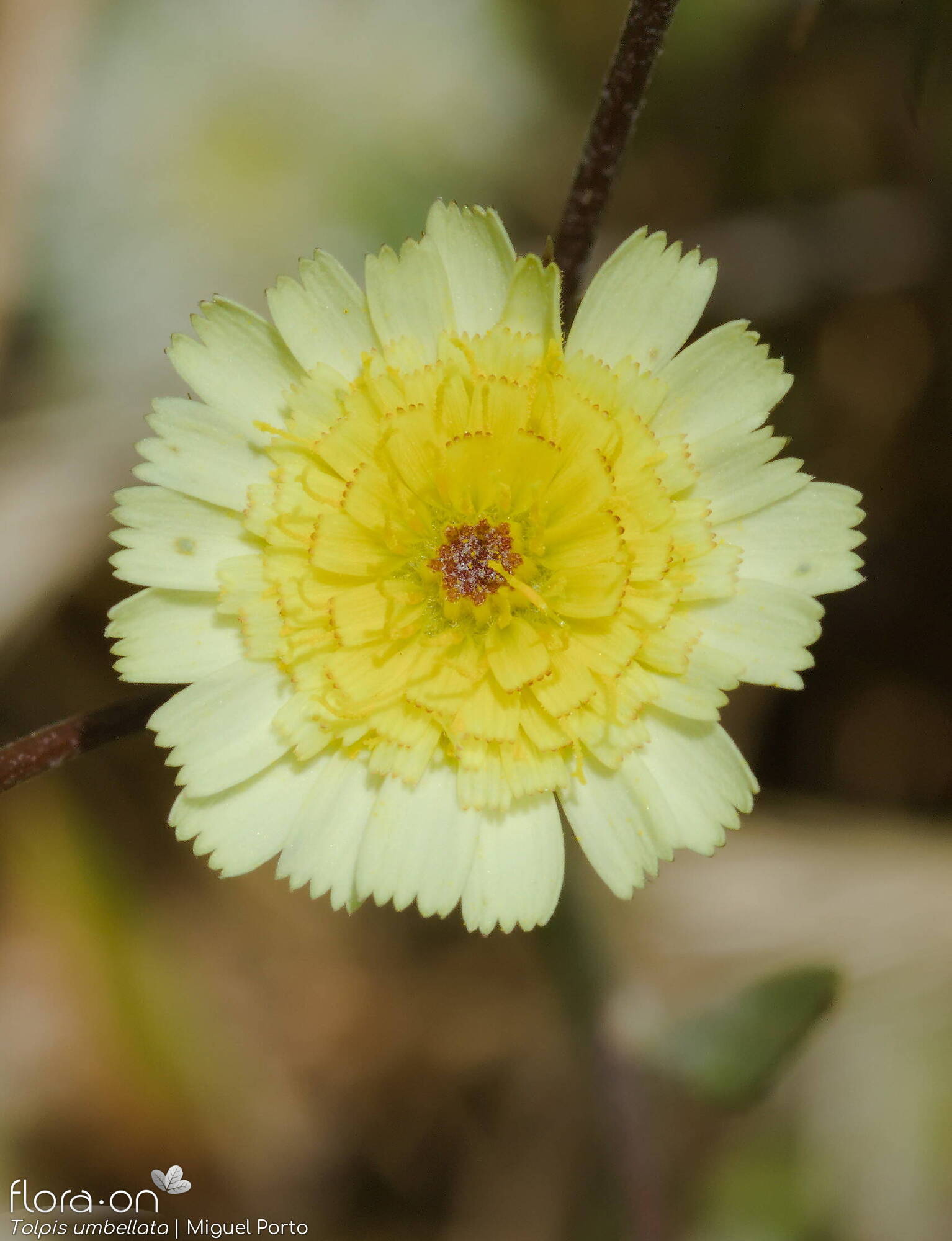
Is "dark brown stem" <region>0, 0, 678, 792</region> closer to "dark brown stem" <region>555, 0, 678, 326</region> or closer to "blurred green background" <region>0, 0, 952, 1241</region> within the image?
"dark brown stem" <region>555, 0, 678, 326</region>

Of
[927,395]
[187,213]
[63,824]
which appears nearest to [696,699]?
[927,395]

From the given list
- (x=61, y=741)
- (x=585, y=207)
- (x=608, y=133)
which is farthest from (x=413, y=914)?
(x=608, y=133)

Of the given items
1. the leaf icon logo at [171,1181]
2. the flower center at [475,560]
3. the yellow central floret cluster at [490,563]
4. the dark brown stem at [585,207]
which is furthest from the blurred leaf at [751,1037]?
the leaf icon logo at [171,1181]

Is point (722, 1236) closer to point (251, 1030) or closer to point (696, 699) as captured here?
point (251, 1030)

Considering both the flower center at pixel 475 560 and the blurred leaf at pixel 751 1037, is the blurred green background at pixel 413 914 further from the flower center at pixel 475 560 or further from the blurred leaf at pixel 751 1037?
the flower center at pixel 475 560

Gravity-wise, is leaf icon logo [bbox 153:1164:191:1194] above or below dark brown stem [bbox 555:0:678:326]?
below

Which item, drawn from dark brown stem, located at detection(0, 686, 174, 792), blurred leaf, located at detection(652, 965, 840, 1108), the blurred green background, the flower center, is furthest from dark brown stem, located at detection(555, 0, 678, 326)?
the blurred green background

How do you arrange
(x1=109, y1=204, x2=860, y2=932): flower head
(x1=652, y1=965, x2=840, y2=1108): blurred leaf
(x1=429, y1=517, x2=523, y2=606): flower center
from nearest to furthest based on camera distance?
1. (x1=109, y1=204, x2=860, y2=932): flower head
2. (x1=429, y1=517, x2=523, y2=606): flower center
3. (x1=652, y1=965, x2=840, y2=1108): blurred leaf
